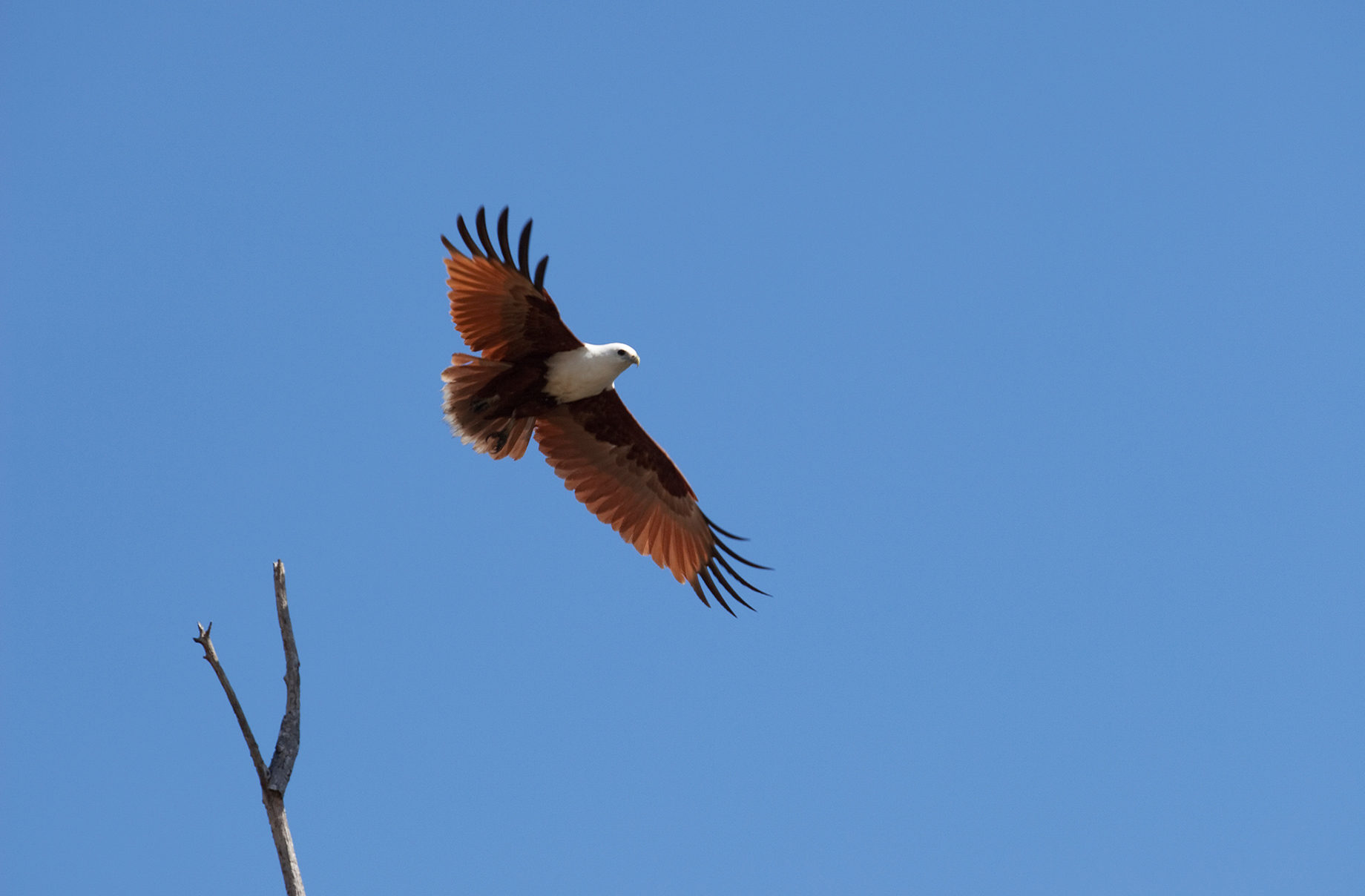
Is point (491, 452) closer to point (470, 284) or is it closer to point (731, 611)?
point (470, 284)

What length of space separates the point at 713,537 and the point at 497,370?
2.85m

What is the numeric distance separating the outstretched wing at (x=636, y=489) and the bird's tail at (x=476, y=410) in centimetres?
54

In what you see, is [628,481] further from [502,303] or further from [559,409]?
[502,303]

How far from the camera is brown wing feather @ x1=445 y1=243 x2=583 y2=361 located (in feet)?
30.8

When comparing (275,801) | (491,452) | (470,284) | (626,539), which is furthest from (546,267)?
(275,801)

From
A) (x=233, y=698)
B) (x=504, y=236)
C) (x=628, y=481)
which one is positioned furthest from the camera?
(x=628, y=481)

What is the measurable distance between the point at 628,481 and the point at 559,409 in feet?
3.57

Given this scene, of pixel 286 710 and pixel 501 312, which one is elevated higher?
pixel 501 312

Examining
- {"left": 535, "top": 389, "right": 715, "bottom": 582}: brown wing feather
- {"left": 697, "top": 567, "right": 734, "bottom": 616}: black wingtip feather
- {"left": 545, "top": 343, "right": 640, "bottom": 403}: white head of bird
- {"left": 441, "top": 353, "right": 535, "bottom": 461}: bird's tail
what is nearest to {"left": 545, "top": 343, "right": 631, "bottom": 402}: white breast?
{"left": 545, "top": 343, "right": 640, "bottom": 403}: white head of bird

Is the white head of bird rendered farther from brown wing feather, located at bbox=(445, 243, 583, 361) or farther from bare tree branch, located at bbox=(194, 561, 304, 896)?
bare tree branch, located at bbox=(194, 561, 304, 896)

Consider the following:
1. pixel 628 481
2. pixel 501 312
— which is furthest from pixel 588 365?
pixel 628 481

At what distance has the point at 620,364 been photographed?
9.97 m

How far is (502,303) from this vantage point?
953 centimetres

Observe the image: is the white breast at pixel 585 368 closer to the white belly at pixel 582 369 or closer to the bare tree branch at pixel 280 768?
the white belly at pixel 582 369
